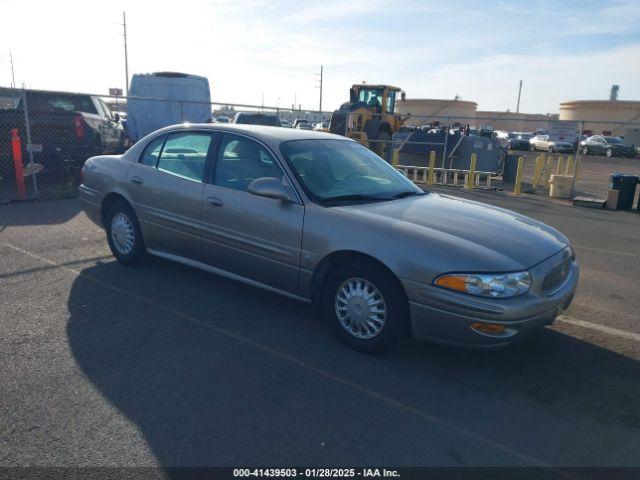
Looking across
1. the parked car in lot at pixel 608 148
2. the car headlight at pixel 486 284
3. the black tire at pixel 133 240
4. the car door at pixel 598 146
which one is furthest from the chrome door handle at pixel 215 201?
the car door at pixel 598 146

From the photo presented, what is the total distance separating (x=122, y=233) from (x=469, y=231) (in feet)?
12.0

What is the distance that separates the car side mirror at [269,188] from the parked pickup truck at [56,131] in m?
7.24

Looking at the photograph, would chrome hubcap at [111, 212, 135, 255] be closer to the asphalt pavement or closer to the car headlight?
the asphalt pavement

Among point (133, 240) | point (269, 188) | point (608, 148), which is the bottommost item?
point (133, 240)

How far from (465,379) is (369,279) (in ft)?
3.11

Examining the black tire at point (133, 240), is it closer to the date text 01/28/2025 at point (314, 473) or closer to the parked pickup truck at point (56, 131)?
the date text 01/28/2025 at point (314, 473)

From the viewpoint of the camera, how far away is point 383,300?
12.0 feet

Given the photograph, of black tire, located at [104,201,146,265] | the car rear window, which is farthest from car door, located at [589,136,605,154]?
black tire, located at [104,201,146,265]

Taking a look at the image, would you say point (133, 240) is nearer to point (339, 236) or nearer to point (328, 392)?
point (339, 236)

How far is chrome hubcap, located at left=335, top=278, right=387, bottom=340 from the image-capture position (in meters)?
3.72

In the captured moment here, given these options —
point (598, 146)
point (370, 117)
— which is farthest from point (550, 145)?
point (370, 117)

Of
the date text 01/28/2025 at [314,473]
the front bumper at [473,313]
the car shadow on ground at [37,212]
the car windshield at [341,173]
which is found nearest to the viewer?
the date text 01/28/2025 at [314,473]

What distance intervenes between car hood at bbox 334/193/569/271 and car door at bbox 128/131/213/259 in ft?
5.19

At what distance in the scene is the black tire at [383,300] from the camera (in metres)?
3.61
